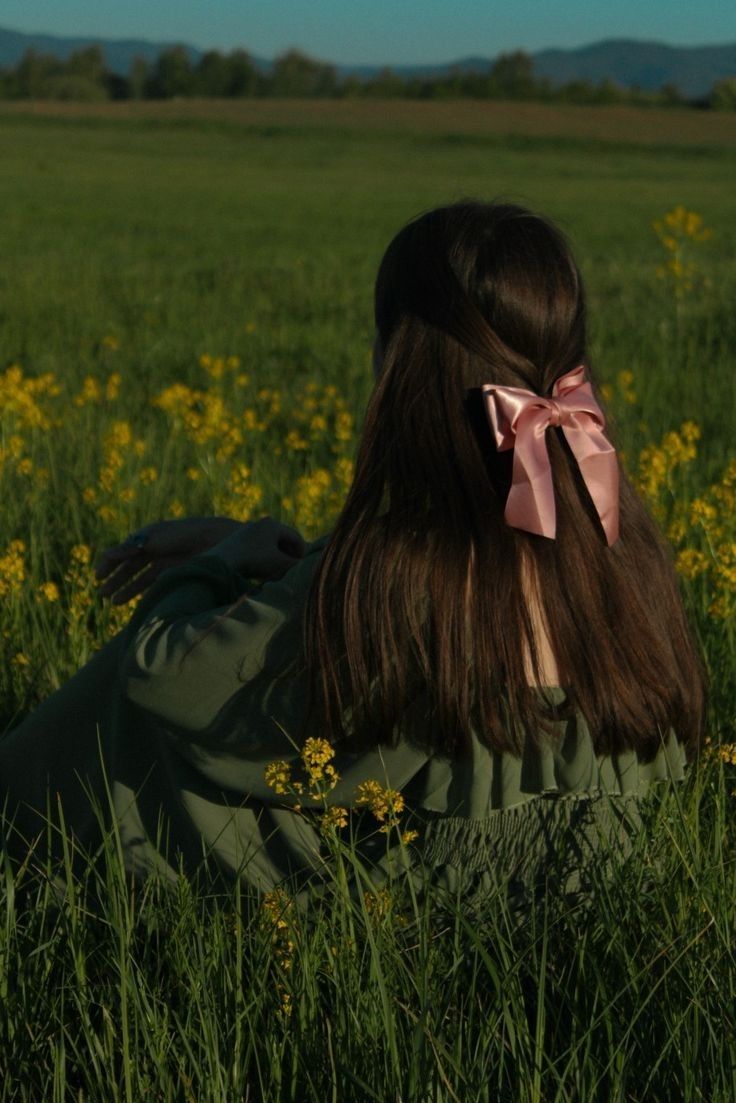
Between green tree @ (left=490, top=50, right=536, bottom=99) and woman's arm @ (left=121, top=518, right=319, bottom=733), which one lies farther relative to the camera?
green tree @ (left=490, top=50, right=536, bottom=99)

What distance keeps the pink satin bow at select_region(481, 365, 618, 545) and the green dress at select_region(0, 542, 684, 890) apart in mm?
290

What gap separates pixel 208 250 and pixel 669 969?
13477 millimetres

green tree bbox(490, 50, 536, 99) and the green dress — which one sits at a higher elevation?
green tree bbox(490, 50, 536, 99)

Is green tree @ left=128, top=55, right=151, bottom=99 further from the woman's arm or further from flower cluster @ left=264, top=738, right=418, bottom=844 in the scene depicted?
flower cluster @ left=264, top=738, right=418, bottom=844

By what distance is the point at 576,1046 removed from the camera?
1.47 meters

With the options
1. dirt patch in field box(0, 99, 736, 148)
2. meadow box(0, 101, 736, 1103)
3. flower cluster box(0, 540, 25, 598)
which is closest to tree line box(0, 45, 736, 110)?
dirt patch in field box(0, 99, 736, 148)

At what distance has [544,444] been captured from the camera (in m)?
1.69

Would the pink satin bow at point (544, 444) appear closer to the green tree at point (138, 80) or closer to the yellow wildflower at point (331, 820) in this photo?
the yellow wildflower at point (331, 820)

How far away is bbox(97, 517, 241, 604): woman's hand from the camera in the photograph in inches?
88.9

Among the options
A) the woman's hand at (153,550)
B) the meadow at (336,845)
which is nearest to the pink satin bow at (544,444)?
the meadow at (336,845)

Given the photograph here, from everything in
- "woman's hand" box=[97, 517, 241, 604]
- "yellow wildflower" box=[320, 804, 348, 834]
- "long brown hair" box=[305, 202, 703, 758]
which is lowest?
"yellow wildflower" box=[320, 804, 348, 834]

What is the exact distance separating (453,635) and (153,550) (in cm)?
74

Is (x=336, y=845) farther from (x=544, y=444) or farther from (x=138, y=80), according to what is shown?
(x=138, y=80)

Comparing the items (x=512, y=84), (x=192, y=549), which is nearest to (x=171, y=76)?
(x=512, y=84)
